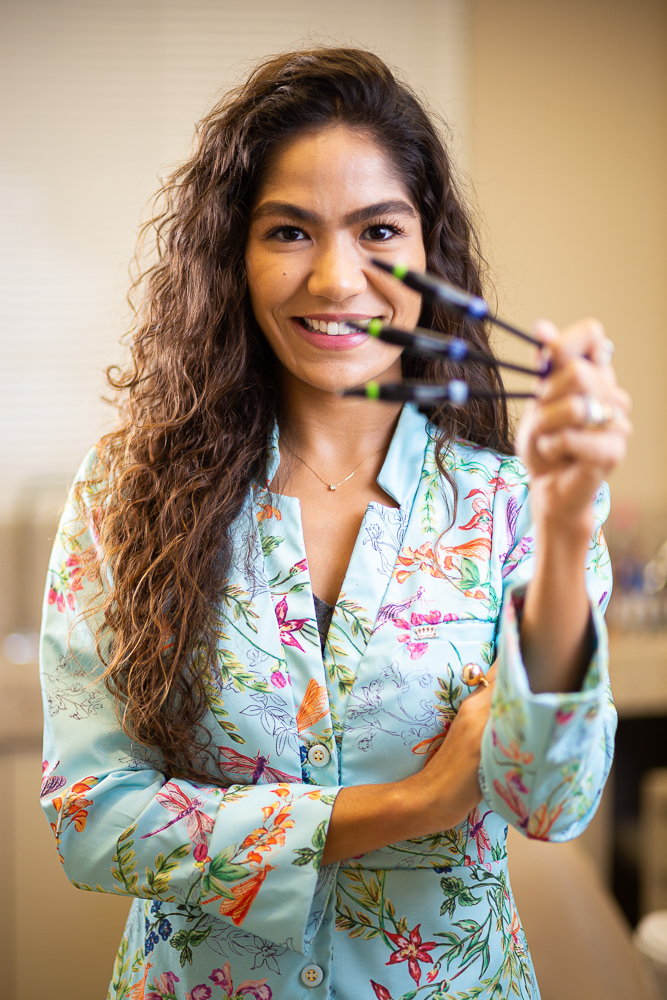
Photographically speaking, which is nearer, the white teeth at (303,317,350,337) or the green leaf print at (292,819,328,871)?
the green leaf print at (292,819,328,871)

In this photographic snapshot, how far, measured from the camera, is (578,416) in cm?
61

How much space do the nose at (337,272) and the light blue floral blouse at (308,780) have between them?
27 centimetres

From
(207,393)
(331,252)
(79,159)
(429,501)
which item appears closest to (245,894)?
(429,501)

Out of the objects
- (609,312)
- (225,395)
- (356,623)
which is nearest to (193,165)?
(225,395)

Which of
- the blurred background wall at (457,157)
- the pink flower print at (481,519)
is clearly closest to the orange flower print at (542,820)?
the pink flower print at (481,519)

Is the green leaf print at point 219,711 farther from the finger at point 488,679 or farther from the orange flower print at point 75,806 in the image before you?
the finger at point 488,679

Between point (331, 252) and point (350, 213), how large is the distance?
49 mm

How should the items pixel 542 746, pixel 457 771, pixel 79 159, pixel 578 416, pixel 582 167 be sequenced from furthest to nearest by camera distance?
pixel 582 167 → pixel 79 159 → pixel 457 771 → pixel 542 746 → pixel 578 416

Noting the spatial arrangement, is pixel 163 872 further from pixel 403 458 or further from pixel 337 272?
pixel 337 272

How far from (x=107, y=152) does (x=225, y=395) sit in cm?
167

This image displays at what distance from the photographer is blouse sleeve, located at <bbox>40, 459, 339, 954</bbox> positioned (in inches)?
36.0

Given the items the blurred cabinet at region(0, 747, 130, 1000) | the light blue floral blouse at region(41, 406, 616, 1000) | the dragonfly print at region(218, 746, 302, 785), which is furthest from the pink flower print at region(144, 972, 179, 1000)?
the blurred cabinet at region(0, 747, 130, 1000)

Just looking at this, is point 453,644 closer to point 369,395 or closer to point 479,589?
point 479,589

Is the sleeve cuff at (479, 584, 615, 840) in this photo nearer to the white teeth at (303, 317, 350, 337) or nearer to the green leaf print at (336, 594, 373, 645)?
the green leaf print at (336, 594, 373, 645)
